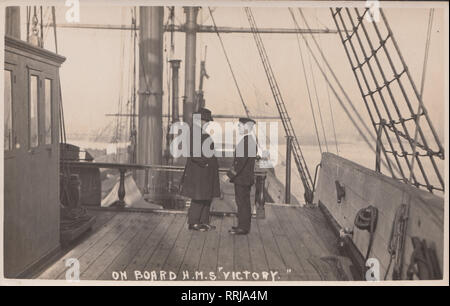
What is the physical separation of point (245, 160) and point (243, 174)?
0.19 metres

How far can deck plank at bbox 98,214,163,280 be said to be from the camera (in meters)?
4.57

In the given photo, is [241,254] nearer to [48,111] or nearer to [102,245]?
[102,245]

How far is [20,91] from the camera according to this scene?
3.95 m

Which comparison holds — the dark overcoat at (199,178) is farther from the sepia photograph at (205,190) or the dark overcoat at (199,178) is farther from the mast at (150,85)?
the mast at (150,85)

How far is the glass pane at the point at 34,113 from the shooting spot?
4191mm

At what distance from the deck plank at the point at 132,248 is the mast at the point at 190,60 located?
869 centimetres

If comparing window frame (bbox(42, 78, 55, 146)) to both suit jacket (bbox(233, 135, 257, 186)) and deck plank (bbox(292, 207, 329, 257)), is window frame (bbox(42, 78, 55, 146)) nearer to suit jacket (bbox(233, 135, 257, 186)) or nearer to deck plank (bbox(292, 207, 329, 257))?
suit jacket (bbox(233, 135, 257, 186))

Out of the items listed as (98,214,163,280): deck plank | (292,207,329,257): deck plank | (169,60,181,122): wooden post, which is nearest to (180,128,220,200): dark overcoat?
(98,214,163,280): deck plank


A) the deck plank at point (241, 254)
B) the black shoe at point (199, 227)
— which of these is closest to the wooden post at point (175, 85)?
the black shoe at point (199, 227)

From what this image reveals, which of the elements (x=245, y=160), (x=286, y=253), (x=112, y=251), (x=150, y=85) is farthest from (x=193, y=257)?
(x=150, y=85)

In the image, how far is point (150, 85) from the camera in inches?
300

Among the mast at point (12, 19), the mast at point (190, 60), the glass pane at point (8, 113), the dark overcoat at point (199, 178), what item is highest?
the mast at point (190, 60)

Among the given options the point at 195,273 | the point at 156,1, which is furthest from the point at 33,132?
the point at 195,273

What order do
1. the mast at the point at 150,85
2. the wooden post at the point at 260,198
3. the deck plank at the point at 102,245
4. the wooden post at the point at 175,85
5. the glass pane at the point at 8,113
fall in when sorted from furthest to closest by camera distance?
the wooden post at the point at 175,85
the mast at the point at 150,85
the wooden post at the point at 260,198
the deck plank at the point at 102,245
the glass pane at the point at 8,113
